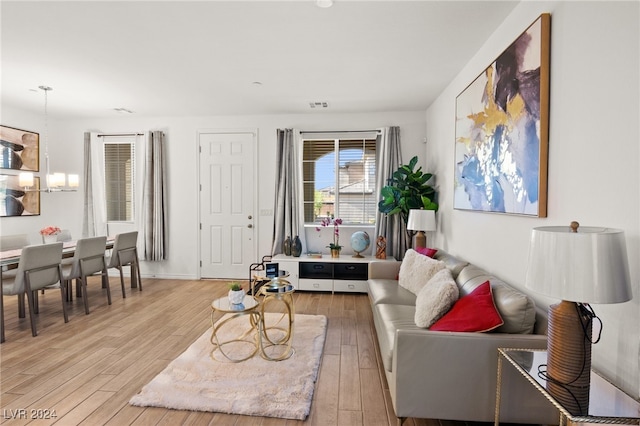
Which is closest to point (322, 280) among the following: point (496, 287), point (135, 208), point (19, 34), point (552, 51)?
point (496, 287)

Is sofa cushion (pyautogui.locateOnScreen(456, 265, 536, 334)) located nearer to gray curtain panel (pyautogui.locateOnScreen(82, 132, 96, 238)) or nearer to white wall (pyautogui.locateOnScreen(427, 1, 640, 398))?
white wall (pyautogui.locateOnScreen(427, 1, 640, 398))

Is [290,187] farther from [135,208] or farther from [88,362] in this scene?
[88,362]

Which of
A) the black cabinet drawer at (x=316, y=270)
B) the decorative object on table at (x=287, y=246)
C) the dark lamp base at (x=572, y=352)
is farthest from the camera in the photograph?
the decorative object on table at (x=287, y=246)

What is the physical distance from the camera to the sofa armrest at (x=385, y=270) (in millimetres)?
3932

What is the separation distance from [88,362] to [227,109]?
3.61 metres

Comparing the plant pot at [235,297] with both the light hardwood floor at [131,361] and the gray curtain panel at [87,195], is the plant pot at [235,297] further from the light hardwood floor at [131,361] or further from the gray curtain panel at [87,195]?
the gray curtain panel at [87,195]

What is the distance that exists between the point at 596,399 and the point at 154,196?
5597 millimetres

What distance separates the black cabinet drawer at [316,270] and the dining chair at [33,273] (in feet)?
9.08

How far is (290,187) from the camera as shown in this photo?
17.2 ft

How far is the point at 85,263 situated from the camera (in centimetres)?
405

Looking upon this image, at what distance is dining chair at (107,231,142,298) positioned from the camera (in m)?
4.60

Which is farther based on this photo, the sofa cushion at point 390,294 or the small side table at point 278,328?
the sofa cushion at point 390,294

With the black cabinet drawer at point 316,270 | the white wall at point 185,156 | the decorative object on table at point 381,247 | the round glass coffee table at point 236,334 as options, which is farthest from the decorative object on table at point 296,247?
the round glass coffee table at point 236,334

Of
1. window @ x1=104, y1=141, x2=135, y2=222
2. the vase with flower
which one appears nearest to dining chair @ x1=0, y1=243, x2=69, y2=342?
the vase with flower
